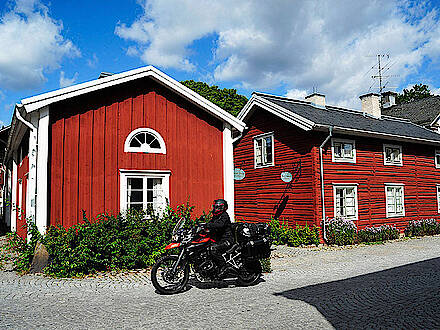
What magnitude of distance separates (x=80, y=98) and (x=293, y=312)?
7630mm

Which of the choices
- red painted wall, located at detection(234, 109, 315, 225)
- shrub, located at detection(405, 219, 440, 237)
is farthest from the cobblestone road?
shrub, located at detection(405, 219, 440, 237)

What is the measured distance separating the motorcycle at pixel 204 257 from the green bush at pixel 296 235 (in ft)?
21.4

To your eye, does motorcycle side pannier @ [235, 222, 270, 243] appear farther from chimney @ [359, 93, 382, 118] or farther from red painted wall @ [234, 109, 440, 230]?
chimney @ [359, 93, 382, 118]

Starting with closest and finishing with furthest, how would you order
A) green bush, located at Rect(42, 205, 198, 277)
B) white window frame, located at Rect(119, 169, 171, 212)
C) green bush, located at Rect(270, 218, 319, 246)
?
green bush, located at Rect(42, 205, 198, 277), white window frame, located at Rect(119, 169, 171, 212), green bush, located at Rect(270, 218, 319, 246)

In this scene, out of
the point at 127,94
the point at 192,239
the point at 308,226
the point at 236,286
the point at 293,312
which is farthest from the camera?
the point at 308,226

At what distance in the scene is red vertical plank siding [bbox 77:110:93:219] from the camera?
9750 mm

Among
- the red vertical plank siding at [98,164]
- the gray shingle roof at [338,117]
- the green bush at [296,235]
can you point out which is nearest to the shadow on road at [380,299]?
the green bush at [296,235]

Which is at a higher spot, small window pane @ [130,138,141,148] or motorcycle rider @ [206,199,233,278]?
small window pane @ [130,138,141,148]

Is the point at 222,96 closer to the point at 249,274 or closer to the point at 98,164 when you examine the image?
the point at 98,164

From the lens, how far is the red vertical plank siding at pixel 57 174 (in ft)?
30.7

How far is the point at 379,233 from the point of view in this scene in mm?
15516

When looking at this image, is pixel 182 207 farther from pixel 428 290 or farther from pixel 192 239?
pixel 428 290

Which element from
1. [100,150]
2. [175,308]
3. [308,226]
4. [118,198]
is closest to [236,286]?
[175,308]

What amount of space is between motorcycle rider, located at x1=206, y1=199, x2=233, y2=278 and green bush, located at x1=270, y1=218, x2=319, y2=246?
689cm
